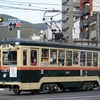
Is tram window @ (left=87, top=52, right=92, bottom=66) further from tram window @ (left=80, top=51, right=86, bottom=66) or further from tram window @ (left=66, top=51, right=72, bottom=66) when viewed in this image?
tram window @ (left=66, top=51, right=72, bottom=66)

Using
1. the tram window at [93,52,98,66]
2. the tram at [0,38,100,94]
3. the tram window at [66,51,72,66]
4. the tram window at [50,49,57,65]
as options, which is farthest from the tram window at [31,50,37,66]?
the tram window at [93,52,98,66]

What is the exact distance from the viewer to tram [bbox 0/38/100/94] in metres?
19.4

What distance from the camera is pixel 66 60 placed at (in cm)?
2147

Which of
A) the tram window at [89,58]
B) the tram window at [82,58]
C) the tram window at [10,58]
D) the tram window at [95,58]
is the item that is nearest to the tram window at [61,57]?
the tram window at [82,58]

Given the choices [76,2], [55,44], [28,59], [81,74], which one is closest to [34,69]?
[28,59]

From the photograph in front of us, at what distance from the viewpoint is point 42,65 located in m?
20.2

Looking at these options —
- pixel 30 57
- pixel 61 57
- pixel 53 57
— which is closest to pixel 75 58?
pixel 61 57

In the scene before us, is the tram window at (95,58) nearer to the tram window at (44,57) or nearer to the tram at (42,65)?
the tram at (42,65)

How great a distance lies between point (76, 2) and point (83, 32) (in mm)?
21783

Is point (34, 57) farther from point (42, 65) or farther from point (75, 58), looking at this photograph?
point (75, 58)

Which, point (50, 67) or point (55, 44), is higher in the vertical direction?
point (55, 44)

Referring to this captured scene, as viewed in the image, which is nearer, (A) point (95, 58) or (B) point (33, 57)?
(B) point (33, 57)

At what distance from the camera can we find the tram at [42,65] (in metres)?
19.4

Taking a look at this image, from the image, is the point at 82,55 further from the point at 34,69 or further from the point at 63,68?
the point at 34,69
